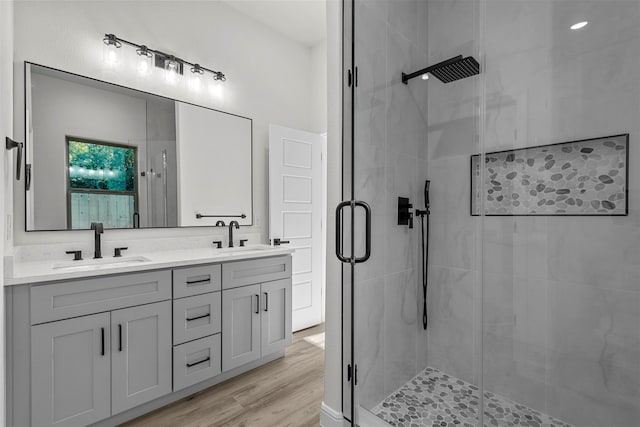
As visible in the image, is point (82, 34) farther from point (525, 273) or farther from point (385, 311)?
point (525, 273)

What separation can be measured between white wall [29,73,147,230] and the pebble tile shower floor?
2250 millimetres

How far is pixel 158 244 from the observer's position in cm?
237

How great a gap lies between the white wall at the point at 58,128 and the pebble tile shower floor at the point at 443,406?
225 centimetres

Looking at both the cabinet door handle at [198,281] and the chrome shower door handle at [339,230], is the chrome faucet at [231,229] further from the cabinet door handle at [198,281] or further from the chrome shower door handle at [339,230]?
the chrome shower door handle at [339,230]

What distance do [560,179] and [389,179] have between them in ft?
2.38

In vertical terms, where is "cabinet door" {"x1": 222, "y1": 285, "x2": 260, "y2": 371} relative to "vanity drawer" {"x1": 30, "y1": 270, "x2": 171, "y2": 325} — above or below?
below

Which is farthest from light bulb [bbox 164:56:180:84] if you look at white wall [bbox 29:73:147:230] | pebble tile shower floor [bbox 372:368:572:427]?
pebble tile shower floor [bbox 372:368:572:427]

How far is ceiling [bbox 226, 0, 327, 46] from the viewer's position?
2.81 meters

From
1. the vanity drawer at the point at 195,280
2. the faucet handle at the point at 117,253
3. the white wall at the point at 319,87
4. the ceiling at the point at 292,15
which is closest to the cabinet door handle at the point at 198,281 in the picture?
the vanity drawer at the point at 195,280

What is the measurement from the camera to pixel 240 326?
7.14ft

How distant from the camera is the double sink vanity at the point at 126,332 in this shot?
55.3 inches

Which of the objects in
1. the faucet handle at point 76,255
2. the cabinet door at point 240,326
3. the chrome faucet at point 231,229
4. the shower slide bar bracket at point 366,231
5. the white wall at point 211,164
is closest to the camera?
the shower slide bar bracket at point 366,231

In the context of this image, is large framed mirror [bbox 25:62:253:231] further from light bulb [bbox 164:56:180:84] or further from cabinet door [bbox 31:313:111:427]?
cabinet door [bbox 31:313:111:427]

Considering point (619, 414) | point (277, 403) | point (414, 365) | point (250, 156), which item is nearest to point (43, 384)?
point (277, 403)
